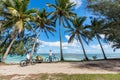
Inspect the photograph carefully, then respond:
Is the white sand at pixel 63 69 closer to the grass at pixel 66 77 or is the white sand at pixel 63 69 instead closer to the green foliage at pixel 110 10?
the grass at pixel 66 77

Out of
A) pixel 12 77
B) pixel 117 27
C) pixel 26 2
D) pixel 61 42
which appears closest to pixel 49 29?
pixel 61 42

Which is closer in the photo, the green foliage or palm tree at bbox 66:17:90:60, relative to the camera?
the green foliage

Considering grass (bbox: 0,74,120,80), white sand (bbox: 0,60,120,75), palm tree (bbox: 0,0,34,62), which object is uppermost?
palm tree (bbox: 0,0,34,62)

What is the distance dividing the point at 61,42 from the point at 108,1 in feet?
58.2

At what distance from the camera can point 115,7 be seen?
1761 cm

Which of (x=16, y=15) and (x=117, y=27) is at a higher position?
(x=16, y=15)

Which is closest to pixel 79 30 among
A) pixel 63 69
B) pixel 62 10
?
pixel 62 10

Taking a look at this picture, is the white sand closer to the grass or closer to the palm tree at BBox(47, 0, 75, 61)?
the grass

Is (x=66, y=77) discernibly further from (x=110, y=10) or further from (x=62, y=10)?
(x=62, y=10)

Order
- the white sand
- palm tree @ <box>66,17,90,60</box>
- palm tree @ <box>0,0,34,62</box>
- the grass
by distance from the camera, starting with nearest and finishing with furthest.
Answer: the grass < the white sand < palm tree @ <box>0,0,34,62</box> < palm tree @ <box>66,17,90,60</box>

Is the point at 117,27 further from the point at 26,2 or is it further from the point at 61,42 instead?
the point at 61,42

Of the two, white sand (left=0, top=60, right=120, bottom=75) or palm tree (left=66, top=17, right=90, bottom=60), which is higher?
palm tree (left=66, top=17, right=90, bottom=60)

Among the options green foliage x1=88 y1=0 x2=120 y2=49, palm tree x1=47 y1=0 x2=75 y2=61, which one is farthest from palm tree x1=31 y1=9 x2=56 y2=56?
green foliage x1=88 y1=0 x2=120 y2=49

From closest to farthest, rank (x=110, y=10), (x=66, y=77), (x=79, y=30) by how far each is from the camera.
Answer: (x=66, y=77) → (x=110, y=10) → (x=79, y=30)
